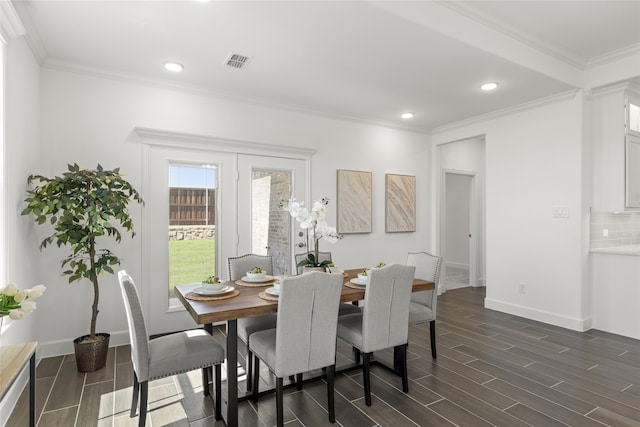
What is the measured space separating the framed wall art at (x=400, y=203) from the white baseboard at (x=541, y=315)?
158 centimetres

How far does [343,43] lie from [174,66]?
5.41 ft

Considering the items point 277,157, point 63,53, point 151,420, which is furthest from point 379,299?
point 63,53

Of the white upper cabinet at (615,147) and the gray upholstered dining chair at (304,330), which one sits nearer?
the gray upholstered dining chair at (304,330)

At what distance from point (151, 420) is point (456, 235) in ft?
22.8

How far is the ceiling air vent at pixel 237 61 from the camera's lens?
3.18 m

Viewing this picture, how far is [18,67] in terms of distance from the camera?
259 cm

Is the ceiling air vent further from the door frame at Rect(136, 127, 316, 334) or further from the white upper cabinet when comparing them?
the white upper cabinet

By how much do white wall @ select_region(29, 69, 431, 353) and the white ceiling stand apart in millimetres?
178

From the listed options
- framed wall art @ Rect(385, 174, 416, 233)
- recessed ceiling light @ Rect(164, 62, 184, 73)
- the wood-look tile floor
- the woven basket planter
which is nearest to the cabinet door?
the wood-look tile floor

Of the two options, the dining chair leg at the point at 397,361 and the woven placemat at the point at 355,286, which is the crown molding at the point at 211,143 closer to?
the woven placemat at the point at 355,286

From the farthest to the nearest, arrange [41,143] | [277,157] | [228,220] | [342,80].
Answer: [277,157] → [228,220] → [342,80] → [41,143]

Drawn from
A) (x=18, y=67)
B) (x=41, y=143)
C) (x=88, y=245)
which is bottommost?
(x=88, y=245)

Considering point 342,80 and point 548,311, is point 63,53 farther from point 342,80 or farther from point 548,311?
point 548,311

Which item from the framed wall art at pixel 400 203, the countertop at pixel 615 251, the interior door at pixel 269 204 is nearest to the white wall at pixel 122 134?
the interior door at pixel 269 204
